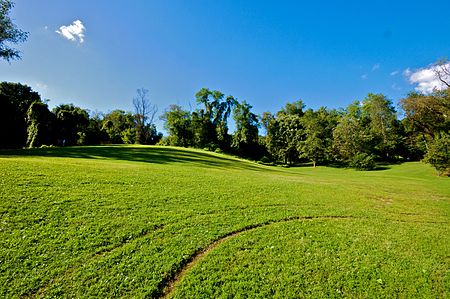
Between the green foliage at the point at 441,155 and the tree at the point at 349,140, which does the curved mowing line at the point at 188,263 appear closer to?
the green foliage at the point at 441,155

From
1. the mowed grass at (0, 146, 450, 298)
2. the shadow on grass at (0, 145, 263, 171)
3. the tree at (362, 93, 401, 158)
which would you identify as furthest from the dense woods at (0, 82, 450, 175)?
the mowed grass at (0, 146, 450, 298)

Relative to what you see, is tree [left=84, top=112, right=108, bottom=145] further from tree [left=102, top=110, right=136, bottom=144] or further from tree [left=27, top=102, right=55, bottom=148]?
tree [left=27, top=102, right=55, bottom=148]

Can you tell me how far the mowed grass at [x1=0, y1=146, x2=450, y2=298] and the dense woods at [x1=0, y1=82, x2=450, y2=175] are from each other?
109 ft

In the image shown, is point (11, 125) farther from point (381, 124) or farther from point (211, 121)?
point (381, 124)

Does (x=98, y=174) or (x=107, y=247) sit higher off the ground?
(x=98, y=174)

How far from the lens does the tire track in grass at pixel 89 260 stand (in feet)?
15.0

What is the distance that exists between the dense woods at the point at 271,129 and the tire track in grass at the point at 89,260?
1508 inches

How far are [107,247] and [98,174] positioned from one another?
7.72 meters

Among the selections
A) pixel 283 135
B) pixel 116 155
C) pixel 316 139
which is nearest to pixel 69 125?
pixel 116 155

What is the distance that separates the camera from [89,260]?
5.60 m

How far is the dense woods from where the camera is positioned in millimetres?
37531

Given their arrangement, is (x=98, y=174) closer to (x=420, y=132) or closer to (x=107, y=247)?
(x=107, y=247)

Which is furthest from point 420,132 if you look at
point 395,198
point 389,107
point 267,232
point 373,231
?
point 267,232

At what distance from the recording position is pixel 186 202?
10148 mm
